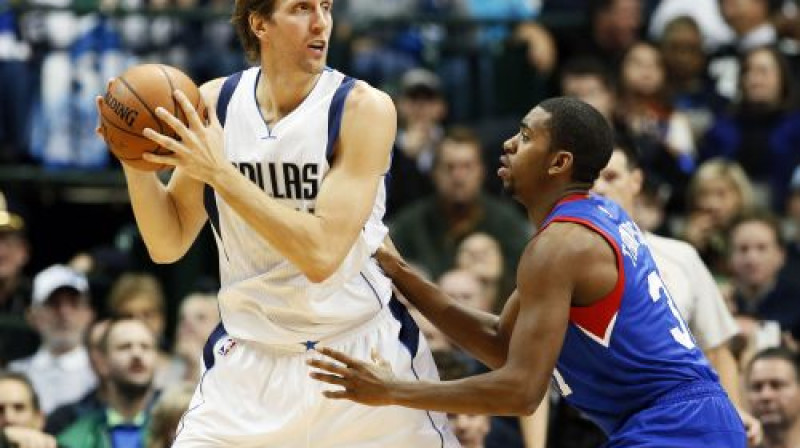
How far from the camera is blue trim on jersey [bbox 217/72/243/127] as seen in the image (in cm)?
616

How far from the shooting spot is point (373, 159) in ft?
19.4

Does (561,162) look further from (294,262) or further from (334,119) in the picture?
(294,262)

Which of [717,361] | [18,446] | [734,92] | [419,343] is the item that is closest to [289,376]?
[419,343]

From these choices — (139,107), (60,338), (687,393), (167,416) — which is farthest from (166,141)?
(60,338)

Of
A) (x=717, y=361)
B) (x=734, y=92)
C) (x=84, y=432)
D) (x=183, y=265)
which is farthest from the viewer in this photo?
(x=734, y=92)

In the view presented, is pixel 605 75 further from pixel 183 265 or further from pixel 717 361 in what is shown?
pixel 717 361

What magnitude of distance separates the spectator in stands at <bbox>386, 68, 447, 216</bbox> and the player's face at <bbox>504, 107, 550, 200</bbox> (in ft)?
20.3

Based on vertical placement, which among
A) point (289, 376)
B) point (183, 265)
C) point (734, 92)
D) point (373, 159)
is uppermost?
point (373, 159)

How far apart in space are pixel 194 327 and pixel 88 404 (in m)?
0.90

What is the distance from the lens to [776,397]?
891 centimetres

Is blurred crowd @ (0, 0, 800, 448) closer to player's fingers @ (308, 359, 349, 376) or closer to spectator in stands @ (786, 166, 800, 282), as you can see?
spectator in stands @ (786, 166, 800, 282)

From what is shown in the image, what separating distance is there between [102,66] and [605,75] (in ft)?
11.8

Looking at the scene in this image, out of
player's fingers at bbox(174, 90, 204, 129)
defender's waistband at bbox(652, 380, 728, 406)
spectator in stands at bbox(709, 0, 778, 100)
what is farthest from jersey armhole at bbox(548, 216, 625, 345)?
spectator in stands at bbox(709, 0, 778, 100)

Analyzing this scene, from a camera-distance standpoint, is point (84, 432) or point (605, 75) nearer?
point (84, 432)
